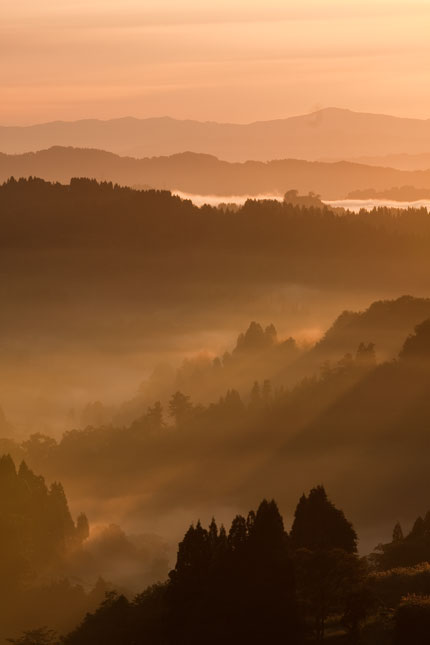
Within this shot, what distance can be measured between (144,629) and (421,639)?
22653 millimetres

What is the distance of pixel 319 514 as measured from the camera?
301ft

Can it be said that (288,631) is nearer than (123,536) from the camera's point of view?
Yes

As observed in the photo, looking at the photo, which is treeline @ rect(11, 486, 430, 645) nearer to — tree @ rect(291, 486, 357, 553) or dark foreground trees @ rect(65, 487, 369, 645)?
dark foreground trees @ rect(65, 487, 369, 645)

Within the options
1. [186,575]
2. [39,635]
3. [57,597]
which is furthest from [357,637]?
[57,597]

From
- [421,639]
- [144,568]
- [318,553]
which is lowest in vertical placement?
[421,639]

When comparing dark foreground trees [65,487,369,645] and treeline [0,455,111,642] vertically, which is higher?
treeline [0,455,111,642]

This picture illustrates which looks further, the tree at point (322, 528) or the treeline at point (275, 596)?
the tree at point (322, 528)

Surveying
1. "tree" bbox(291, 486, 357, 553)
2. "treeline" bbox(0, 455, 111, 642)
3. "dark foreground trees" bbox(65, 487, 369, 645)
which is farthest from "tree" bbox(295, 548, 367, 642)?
"treeline" bbox(0, 455, 111, 642)

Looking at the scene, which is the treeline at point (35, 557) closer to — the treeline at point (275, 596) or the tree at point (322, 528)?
the tree at point (322, 528)

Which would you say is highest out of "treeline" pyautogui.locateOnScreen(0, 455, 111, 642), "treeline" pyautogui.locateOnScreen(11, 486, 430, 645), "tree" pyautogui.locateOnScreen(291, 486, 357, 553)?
"treeline" pyautogui.locateOnScreen(0, 455, 111, 642)

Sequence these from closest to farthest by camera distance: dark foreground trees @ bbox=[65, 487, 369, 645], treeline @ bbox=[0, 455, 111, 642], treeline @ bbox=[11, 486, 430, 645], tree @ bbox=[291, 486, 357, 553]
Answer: treeline @ bbox=[11, 486, 430, 645], dark foreground trees @ bbox=[65, 487, 369, 645], tree @ bbox=[291, 486, 357, 553], treeline @ bbox=[0, 455, 111, 642]

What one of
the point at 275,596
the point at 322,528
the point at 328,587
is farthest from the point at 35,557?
the point at 328,587

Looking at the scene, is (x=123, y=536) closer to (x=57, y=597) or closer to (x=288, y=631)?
(x=57, y=597)

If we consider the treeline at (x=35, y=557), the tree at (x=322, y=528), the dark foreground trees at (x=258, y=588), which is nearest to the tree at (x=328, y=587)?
the dark foreground trees at (x=258, y=588)
